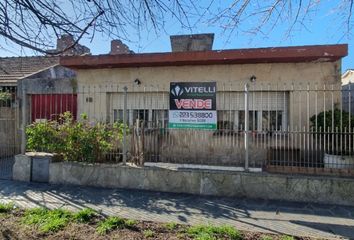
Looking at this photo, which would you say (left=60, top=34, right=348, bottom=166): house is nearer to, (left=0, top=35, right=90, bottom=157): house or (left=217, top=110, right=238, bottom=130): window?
(left=217, top=110, right=238, bottom=130): window

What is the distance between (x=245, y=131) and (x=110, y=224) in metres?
3.53

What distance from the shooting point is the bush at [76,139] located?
7793 millimetres

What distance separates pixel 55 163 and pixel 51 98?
13.4ft

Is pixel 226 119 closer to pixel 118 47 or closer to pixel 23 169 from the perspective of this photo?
pixel 118 47

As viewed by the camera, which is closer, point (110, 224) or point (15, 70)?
point (110, 224)

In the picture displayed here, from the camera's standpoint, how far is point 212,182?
6.89 meters

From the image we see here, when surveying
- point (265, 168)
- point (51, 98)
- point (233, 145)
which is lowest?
point (265, 168)

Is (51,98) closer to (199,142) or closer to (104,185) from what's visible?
(104,185)

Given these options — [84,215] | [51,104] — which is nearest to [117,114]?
[51,104]

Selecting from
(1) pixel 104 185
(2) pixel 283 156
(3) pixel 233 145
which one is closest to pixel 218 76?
(3) pixel 233 145

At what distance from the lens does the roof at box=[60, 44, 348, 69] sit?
8.26 meters

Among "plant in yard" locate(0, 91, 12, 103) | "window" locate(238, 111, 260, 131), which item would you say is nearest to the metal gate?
"plant in yard" locate(0, 91, 12, 103)

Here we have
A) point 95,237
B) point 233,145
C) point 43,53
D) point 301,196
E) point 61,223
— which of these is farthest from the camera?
point 233,145

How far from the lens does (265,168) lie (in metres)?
7.27
